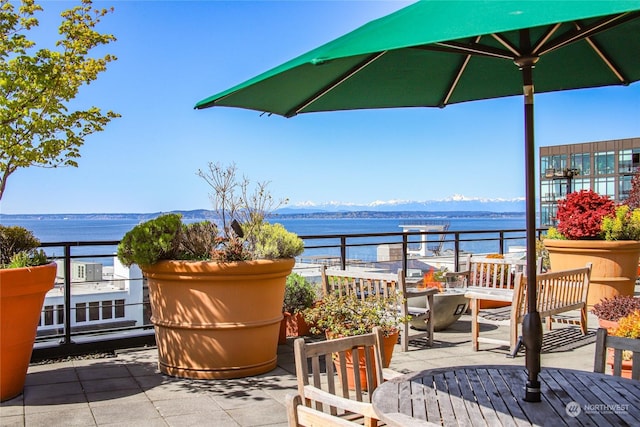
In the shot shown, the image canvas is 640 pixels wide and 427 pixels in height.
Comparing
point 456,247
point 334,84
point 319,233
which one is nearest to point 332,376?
point 334,84

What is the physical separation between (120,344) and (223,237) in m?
1.73

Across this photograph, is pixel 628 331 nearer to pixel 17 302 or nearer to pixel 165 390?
pixel 165 390

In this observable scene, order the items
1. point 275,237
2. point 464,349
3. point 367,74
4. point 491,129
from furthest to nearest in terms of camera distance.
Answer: point 491,129
point 464,349
point 275,237
point 367,74

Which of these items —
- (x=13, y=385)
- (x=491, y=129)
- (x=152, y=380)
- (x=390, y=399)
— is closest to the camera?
(x=390, y=399)

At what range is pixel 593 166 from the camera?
84.2 m

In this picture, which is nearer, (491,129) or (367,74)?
(367,74)

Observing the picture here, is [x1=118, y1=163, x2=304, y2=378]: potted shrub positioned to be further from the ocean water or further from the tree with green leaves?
the ocean water

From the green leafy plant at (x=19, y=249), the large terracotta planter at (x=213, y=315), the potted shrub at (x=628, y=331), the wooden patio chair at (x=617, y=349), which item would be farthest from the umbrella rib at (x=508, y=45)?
the green leafy plant at (x=19, y=249)

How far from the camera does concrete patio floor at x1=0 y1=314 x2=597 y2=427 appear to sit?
3.96 metres

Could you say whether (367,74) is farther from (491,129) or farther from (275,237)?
(491,129)

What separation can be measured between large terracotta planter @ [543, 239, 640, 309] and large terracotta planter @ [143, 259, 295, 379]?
4599mm

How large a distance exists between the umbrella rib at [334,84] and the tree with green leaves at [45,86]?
7.35 ft

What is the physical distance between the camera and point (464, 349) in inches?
235

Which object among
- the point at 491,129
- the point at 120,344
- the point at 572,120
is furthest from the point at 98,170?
the point at 120,344
